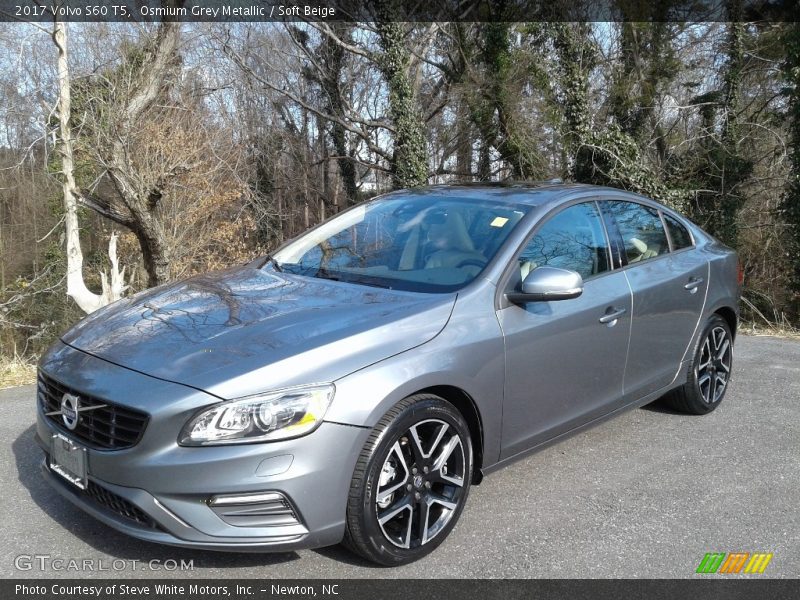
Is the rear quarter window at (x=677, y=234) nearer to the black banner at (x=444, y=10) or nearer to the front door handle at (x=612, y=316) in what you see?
the front door handle at (x=612, y=316)

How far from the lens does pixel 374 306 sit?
331 centimetres

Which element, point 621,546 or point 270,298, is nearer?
point 621,546

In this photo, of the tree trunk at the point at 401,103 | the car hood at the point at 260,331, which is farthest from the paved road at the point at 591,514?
the tree trunk at the point at 401,103

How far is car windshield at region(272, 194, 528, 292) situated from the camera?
3.69 meters

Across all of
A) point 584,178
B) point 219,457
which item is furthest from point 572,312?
point 584,178

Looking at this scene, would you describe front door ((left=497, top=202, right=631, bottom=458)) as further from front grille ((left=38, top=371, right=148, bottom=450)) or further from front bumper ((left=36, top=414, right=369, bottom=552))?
front grille ((left=38, top=371, right=148, bottom=450))

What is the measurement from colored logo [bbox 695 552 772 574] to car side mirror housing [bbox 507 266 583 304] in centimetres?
130

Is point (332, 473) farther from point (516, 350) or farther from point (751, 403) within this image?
point (751, 403)

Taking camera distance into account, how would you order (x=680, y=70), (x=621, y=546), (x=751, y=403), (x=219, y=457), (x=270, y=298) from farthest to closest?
(x=680, y=70) < (x=751, y=403) < (x=270, y=298) < (x=621, y=546) < (x=219, y=457)

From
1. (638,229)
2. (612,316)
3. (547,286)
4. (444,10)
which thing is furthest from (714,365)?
(444,10)

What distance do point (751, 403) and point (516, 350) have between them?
118 inches

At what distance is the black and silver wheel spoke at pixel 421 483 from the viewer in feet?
9.97

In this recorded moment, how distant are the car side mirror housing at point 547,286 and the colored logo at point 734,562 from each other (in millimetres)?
1303

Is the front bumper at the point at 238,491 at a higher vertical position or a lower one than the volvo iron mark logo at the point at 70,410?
lower
